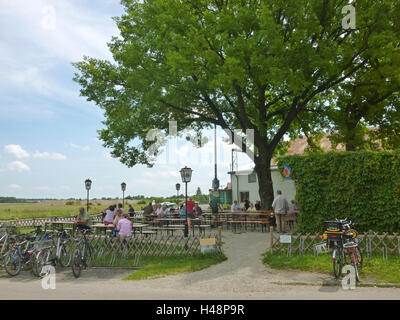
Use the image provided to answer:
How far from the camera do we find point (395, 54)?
1778 cm

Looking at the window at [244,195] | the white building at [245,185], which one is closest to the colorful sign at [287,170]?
the white building at [245,185]

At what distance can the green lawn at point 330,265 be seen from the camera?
29.3 ft

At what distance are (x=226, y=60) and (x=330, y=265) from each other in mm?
10469

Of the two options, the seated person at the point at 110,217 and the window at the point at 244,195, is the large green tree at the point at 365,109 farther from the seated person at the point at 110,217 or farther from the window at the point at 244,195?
the window at the point at 244,195

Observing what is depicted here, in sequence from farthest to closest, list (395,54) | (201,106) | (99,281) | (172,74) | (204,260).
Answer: (201,106), (172,74), (395,54), (204,260), (99,281)

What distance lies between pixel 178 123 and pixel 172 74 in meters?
4.81

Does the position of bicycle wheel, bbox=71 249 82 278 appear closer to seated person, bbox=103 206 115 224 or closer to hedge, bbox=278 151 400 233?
seated person, bbox=103 206 115 224

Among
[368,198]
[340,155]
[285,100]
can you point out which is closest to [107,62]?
[285,100]

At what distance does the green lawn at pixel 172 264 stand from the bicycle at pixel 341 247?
376 centimetres

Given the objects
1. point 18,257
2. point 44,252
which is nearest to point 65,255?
point 44,252

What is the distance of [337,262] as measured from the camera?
902 centimetres

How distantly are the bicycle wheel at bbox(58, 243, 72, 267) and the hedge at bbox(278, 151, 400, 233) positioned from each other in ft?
29.6

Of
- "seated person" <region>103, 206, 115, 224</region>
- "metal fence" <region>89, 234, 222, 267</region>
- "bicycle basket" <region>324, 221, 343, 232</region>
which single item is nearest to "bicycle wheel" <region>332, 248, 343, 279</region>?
"bicycle basket" <region>324, 221, 343, 232</region>
